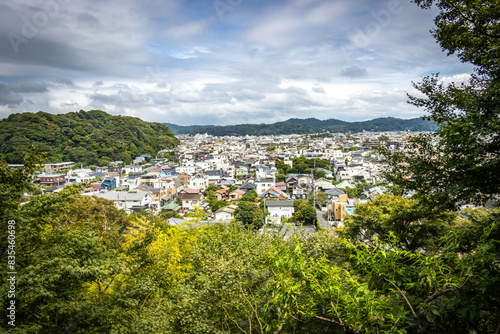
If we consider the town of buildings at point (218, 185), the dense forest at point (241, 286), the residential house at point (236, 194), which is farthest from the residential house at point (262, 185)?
the dense forest at point (241, 286)

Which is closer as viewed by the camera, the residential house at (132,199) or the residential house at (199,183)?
the residential house at (132,199)

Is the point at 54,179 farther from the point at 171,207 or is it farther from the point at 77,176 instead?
the point at 171,207

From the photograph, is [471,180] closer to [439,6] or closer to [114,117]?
[439,6]

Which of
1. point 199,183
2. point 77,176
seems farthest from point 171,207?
point 77,176

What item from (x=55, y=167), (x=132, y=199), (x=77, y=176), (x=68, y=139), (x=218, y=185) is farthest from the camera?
(x=68, y=139)

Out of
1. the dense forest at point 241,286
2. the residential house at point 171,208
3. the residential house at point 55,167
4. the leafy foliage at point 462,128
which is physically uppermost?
the leafy foliage at point 462,128

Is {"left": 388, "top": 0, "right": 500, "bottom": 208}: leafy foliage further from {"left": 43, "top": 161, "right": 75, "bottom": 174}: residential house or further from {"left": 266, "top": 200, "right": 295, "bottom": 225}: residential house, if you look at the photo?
{"left": 43, "top": 161, "right": 75, "bottom": 174}: residential house

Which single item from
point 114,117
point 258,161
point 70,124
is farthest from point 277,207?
point 114,117

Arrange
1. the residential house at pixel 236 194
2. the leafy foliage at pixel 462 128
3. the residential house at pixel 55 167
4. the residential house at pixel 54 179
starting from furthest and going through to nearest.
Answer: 1. the residential house at pixel 55 167
2. the residential house at pixel 54 179
3. the residential house at pixel 236 194
4. the leafy foliage at pixel 462 128

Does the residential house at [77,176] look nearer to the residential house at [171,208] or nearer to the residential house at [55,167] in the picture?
the residential house at [55,167]

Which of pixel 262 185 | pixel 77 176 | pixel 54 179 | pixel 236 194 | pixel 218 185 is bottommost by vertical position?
pixel 236 194

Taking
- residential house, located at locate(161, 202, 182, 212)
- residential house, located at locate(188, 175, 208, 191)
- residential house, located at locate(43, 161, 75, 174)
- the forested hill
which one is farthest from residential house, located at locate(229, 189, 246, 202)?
residential house, located at locate(43, 161, 75, 174)
